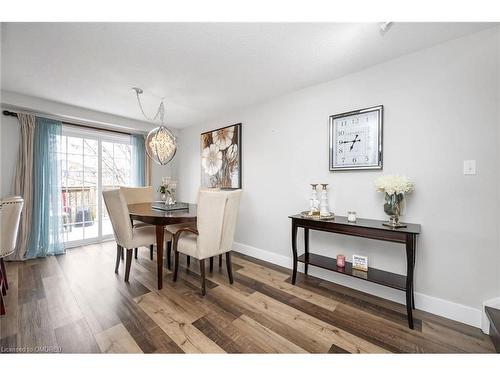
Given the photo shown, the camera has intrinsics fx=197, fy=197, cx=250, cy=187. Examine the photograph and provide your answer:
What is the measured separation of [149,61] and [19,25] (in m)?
0.83

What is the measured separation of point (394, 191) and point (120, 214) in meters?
2.55

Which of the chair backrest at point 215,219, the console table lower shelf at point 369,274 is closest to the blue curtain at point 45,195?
the chair backrest at point 215,219

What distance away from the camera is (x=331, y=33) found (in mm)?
1487

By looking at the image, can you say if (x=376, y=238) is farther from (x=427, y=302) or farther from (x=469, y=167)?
(x=469, y=167)

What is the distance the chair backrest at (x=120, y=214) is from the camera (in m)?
1.97

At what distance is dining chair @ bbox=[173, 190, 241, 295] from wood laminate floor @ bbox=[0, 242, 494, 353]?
0.33 metres

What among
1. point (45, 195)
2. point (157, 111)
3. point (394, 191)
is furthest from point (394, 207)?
point (45, 195)

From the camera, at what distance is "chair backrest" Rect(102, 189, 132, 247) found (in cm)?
197

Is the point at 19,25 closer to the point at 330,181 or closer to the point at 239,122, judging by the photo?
the point at 239,122

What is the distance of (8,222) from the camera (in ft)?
5.56

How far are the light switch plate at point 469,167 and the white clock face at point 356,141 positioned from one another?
56 centimetres

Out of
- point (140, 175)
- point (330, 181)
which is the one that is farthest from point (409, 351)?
point (140, 175)

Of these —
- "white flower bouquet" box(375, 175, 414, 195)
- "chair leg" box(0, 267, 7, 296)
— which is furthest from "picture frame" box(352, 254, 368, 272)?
"chair leg" box(0, 267, 7, 296)
